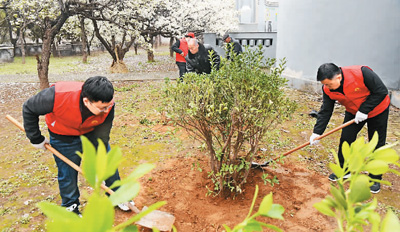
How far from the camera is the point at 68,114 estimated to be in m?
2.77

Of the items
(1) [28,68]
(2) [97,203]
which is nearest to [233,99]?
(2) [97,203]

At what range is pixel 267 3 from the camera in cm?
2028

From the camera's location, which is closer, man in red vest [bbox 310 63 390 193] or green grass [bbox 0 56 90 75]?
man in red vest [bbox 310 63 390 193]

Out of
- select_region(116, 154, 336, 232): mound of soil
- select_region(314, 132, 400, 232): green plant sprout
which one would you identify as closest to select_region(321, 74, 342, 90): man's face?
select_region(116, 154, 336, 232): mound of soil

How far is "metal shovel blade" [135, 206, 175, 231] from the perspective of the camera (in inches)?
117

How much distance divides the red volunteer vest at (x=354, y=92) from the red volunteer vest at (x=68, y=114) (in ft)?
8.92

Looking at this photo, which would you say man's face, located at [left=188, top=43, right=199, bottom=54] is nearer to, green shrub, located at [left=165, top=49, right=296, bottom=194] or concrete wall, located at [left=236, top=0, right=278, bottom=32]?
green shrub, located at [left=165, top=49, right=296, bottom=194]

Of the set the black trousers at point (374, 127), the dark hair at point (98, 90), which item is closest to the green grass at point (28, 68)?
the dark hair at point (98, 90)

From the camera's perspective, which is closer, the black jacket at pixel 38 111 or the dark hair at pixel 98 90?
the dark hair at pixel 98 90

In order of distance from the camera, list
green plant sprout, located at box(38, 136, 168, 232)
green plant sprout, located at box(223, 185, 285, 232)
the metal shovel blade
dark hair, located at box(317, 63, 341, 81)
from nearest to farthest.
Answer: green plant sprout, located at box(38, 136, 168, 232) → green plant sprout, located at box(223, 185, 285, 232) → the metal shovel blade → dark hair, located at box(317, 63, 341, 81)

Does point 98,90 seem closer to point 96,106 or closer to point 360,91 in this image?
point 96,106

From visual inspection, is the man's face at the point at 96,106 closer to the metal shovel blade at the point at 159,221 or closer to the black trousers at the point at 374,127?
the metal shovel blade at the point at 159,221

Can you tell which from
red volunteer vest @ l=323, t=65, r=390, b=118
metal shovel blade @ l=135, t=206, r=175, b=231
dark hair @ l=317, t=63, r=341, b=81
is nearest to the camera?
metal shovel blade @ l=135, t=206, r=175, b=231

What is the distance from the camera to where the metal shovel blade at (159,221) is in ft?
9.73
